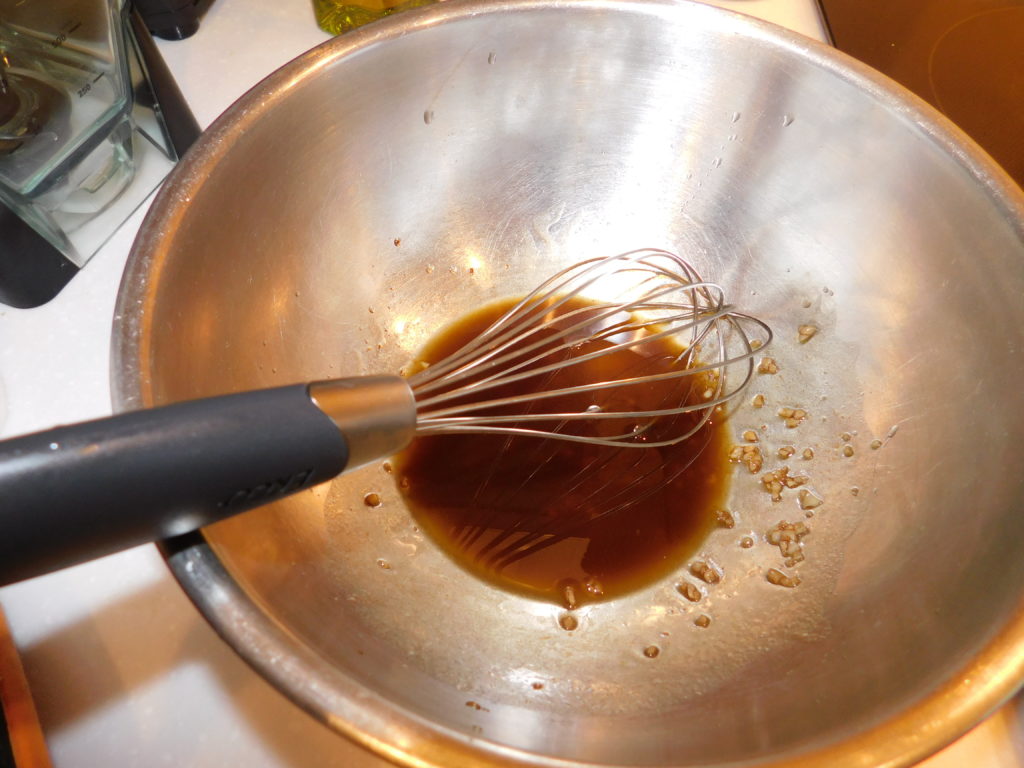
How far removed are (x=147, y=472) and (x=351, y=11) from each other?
1.94 feet

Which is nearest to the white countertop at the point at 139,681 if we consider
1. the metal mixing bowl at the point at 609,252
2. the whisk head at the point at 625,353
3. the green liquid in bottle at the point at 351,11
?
the metal mixing bowl at the point at 609,252

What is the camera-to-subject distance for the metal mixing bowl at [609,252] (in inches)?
15.9

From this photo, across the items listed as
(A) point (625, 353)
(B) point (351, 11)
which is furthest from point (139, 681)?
(B) point (351, 11)

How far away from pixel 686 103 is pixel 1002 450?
1.19 feet

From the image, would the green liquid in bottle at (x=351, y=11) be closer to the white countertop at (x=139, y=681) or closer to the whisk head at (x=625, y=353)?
the whisk head at (x=625, y=353)

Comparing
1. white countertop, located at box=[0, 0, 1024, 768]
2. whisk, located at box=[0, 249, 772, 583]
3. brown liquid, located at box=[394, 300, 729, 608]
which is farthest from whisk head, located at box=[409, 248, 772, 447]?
white countertop, located at box=[0, 0, 1024, 768]

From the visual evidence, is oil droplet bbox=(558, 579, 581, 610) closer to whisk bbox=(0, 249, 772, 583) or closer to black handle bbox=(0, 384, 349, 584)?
whisk bbox=(0, 249, 772, 583)

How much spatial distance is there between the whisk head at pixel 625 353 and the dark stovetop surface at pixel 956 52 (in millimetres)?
292

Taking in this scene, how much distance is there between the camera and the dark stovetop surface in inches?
28.2

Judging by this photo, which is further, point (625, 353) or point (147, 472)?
point (625, 353)

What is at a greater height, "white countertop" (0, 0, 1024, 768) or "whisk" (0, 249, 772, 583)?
"whisk" (0, 249, 772, 583)

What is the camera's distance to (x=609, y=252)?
27.9 inches

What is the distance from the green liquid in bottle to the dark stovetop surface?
0.43 metres

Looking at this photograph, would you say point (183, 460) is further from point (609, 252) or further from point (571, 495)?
point (609, 252)
